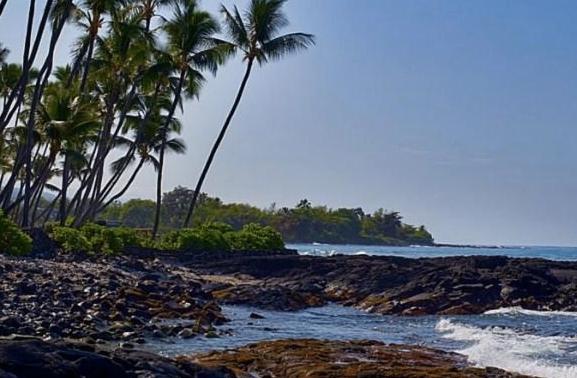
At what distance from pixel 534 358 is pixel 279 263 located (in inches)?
712

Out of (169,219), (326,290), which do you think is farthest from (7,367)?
(169,219)

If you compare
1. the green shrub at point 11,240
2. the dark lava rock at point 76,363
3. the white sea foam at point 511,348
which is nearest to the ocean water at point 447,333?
the white sea foam at point 511,348

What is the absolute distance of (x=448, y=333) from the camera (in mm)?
18672

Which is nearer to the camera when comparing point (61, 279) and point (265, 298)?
point (61, 279)

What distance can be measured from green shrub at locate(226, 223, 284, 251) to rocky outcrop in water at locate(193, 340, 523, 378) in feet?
80.8

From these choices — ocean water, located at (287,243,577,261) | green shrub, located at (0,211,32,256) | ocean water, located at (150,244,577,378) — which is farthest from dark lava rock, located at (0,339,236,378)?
ocean water, located at (287,243,577,261)

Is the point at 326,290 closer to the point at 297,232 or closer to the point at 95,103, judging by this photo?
the point at 95,103

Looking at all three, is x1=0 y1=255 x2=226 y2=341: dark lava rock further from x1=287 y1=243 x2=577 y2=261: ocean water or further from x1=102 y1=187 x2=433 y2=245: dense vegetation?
x1=102 y1=187 x2=433 y2=245: dense vegetation

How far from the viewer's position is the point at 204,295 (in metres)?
22.5

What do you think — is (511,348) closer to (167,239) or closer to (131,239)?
(131,239)

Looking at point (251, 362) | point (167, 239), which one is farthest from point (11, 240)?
point (251, 362)

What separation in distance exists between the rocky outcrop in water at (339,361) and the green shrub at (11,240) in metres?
12.7

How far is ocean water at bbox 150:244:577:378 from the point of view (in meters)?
14.2

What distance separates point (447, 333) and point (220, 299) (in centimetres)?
721
